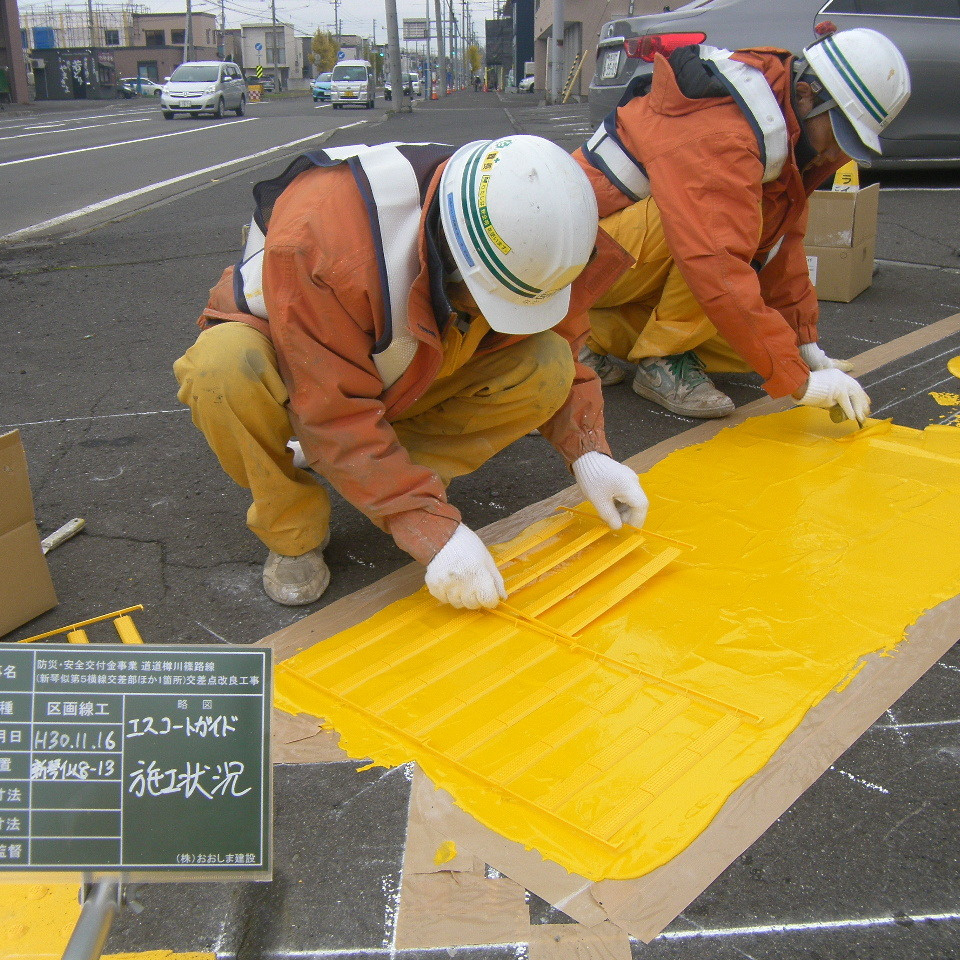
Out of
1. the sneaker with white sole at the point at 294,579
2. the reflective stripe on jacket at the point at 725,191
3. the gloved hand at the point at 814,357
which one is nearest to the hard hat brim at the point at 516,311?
the sneaker with white sole at the point at 294,579

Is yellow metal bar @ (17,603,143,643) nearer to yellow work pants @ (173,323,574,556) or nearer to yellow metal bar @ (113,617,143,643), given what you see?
yellow metal bar @ (113,617,143,643)

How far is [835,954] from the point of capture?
1.18 m

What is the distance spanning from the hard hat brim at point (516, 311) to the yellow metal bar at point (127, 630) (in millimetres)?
929

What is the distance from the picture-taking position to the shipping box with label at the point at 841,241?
3.82 metres

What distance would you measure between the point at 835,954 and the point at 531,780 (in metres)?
0.48

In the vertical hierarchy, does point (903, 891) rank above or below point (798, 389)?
below

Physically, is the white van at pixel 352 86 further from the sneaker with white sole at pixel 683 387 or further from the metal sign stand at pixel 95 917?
the metal sign stand at pixel 95 917

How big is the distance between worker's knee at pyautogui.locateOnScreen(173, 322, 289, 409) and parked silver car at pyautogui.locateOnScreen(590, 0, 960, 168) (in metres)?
4.77

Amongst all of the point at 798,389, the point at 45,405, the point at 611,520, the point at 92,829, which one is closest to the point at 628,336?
the point at 798,389

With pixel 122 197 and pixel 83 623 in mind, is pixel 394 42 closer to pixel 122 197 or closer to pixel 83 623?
pixel 122 197

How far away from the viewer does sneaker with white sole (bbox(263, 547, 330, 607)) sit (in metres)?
2.02

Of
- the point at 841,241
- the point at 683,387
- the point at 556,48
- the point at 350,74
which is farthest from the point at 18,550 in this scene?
the point at 350,74

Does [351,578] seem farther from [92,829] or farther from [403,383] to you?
[92,829]

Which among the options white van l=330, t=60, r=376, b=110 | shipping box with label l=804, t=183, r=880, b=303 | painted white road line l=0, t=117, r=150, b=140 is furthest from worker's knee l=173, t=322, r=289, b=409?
white van l=330, t=60, r=376, b=110
